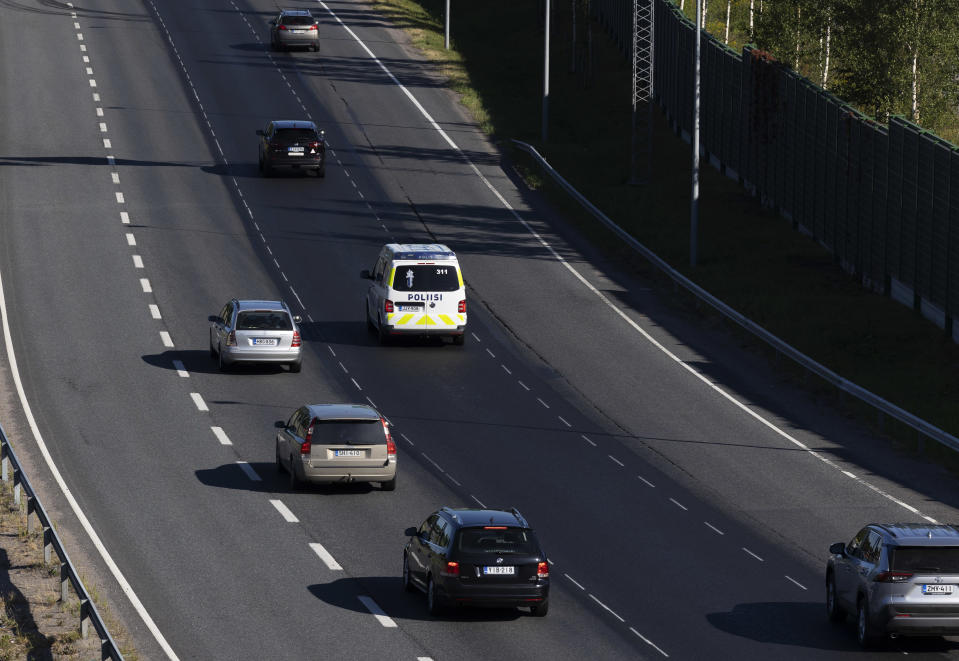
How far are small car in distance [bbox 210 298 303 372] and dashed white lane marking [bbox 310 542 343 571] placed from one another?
12643 mm

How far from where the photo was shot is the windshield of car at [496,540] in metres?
22.9

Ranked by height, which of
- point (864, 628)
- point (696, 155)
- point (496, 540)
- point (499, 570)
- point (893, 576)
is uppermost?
point (893, 576)

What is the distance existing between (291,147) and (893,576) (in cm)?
4281

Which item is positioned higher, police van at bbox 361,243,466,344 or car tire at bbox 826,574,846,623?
car tire at bbox 826,574,846,623

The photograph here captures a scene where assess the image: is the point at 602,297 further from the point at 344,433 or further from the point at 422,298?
the point at 344,433

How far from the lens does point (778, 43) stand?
237 feet

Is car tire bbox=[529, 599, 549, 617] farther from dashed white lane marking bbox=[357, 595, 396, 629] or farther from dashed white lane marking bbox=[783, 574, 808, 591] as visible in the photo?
dashed white lane marking bbox=[783, 574, 808, 591]

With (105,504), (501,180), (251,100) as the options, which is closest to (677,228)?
(501,180)

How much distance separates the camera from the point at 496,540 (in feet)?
75.5

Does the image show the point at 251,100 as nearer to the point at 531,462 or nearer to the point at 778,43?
the point at 778,43

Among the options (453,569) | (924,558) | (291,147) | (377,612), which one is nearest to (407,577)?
(377,612)

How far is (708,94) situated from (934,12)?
11.3 meters

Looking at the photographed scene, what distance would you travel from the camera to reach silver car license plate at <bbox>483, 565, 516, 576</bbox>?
22766 millimetres

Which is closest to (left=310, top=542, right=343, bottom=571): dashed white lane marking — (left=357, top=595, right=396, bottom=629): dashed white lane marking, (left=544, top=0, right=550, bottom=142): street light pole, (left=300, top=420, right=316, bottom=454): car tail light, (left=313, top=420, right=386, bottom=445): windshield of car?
(left=357, top=595, right=396, bottom=629): dashed white lane marking
